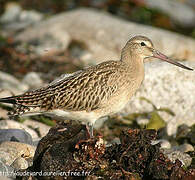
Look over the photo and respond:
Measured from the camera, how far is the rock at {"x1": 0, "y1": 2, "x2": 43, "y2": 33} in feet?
66.0

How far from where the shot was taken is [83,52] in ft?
57.9

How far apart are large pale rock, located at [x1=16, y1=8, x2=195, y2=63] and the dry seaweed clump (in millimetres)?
8982

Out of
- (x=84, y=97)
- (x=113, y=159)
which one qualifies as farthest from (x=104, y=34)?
(x=113, y=159)

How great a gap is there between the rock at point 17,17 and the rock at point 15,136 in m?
9.96

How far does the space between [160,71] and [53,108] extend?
434 centimetres

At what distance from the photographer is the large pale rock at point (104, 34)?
17766 mm

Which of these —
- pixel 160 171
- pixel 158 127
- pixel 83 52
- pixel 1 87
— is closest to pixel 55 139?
pixel 160 171

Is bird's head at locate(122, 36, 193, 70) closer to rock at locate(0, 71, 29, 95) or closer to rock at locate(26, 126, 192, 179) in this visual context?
rock at locate(26, 126, 192, 179)

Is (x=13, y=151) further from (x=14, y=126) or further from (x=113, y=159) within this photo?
(x=113, y=159)

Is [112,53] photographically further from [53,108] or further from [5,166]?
[5,166]

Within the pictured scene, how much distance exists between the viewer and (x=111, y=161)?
8.31m

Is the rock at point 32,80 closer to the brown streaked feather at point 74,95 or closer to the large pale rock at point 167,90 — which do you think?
the large pale rock at point 167,90

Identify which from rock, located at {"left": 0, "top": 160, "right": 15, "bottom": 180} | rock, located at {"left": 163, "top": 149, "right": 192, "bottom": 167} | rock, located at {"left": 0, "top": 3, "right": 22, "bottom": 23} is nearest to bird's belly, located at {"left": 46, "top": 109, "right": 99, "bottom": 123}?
rock, located at {"left": 0, "top": 160, "right": 15, "bottom": 180}

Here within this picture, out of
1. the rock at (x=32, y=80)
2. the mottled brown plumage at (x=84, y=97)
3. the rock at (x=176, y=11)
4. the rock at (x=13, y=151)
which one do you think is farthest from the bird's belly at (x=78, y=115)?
the rock at (x=176, y=11)
